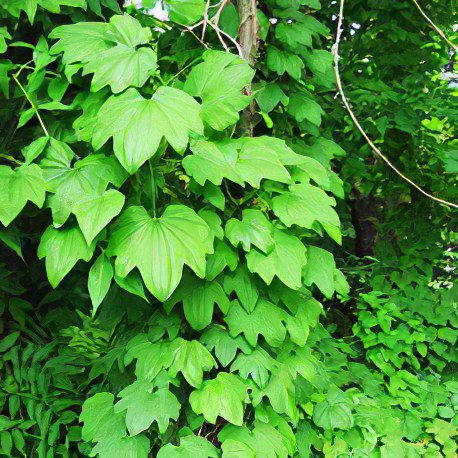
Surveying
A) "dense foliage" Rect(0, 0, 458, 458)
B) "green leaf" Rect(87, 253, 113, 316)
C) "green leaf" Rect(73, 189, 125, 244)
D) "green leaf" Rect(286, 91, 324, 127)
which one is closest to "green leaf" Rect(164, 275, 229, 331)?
"dense foliage" Rect(0, 0, 458, 458)

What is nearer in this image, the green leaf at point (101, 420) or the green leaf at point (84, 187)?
the green leaf at point (84, 187)

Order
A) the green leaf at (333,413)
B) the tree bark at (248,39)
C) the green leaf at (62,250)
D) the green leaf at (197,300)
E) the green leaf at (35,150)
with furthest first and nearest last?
the green leaf at (333,413), the tree bark at (248,39), the green leaf at (197,300), the green leaf at (35,150), the green leaf at (62,250)

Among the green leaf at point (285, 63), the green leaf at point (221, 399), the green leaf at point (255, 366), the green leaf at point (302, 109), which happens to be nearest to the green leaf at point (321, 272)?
the green leaf at point (255, 366)

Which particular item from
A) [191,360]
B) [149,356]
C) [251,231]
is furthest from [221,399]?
[251,231]

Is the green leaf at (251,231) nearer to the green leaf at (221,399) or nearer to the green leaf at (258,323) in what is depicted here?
the green leaf at (258,323)

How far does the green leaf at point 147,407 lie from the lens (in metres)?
1.61

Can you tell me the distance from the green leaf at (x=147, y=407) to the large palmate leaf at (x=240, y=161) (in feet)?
1.91

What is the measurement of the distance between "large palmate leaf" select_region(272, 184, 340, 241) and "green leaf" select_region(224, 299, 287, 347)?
0.88 ft

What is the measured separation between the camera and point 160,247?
1.44 metres

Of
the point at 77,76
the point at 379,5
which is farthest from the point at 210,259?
the point at 379,5

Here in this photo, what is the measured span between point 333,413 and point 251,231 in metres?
1.09

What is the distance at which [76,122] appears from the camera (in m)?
1.67

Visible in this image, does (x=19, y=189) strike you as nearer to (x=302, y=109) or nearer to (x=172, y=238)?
(x=172, y=238)

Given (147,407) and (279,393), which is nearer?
(147,407)
